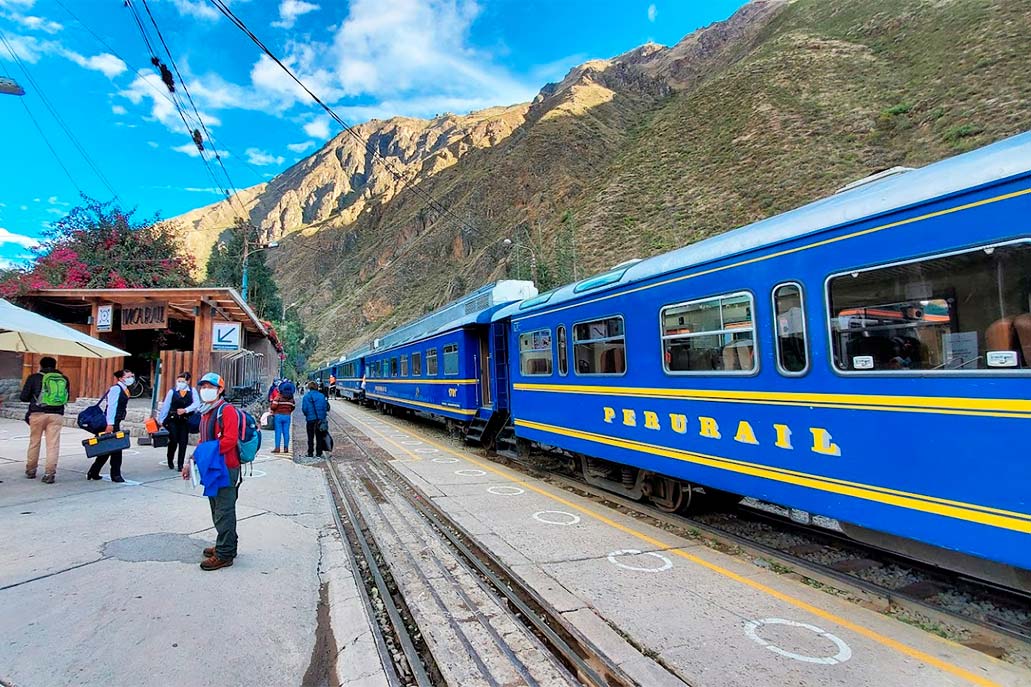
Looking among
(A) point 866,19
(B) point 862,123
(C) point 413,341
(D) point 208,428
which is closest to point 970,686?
(D) point 208,428

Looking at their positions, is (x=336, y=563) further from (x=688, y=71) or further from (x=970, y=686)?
(x=688, y=71)

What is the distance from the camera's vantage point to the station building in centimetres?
1409

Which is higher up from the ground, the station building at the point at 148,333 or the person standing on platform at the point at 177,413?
the station building at the point at 148,333

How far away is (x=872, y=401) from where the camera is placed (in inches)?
153

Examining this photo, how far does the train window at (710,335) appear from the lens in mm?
4996

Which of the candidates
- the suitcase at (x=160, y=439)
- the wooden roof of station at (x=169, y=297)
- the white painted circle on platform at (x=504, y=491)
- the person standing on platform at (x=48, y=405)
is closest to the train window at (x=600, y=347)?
the white painted circle on platform at (x=504, y=491)

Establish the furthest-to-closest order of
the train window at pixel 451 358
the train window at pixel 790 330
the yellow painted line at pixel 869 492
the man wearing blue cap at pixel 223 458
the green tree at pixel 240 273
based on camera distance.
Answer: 1. the green tree at pixel 240 273
2. the train window at pixel 451 358
3. the man wearing blue cap at pixel 223 458
4. the train window at pixel 790 330
5. the yellow painted line at pixel 869 492

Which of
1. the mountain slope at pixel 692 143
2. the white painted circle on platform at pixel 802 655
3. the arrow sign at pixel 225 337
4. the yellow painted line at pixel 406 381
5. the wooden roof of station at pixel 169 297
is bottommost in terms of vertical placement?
the white painted circle on platform at pixel 802 655

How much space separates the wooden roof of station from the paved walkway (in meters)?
7.51

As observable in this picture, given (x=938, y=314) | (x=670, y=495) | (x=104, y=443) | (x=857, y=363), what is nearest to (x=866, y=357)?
(x=857, y=363)

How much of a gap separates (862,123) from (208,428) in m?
49.0

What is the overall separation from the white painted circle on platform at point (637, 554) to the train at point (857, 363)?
0.92 meters

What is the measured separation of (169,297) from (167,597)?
1235 cm

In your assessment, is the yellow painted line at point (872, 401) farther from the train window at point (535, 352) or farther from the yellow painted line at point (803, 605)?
the train window at point (535, 352)
